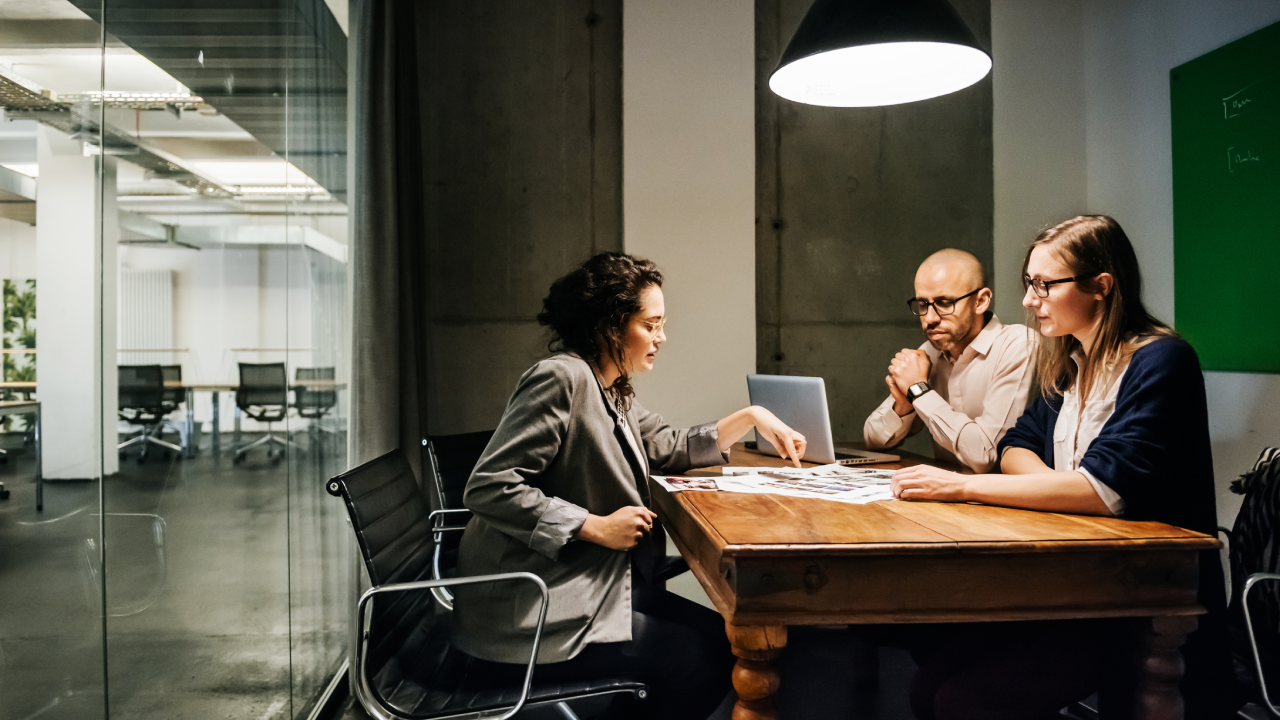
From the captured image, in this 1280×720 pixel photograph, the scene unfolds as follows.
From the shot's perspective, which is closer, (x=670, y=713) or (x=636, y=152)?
(x=670, y=713)

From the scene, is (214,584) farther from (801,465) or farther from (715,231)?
(715,231)

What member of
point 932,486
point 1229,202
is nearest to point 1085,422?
point 932,486

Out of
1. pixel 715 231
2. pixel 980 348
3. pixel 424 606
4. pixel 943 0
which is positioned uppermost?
pixel 943 0

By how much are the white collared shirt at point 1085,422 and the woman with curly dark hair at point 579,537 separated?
92 centimetres

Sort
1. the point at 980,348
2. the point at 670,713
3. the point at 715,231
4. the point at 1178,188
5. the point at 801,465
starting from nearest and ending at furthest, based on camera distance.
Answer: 1. the point at 670,713
2. the point at 801,465
3. the point at 980,348
4. the point at 1178,188
5. the point at 715,231

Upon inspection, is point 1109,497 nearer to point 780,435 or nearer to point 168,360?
point 780,435

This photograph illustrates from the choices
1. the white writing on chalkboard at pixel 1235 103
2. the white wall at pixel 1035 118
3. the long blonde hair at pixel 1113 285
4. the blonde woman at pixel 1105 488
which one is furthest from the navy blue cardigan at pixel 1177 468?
the white wall at pixel 1035 118

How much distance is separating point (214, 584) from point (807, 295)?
270 cm

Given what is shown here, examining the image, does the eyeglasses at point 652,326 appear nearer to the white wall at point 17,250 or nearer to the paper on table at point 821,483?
the paper on table at point 821,483

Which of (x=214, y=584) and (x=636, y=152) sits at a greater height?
(x=636, y=152)

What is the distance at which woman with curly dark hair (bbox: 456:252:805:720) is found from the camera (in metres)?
1.63

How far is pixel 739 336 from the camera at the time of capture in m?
3.48

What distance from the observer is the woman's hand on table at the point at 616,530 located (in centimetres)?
165

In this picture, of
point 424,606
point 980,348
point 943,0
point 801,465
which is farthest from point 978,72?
point 424,606
